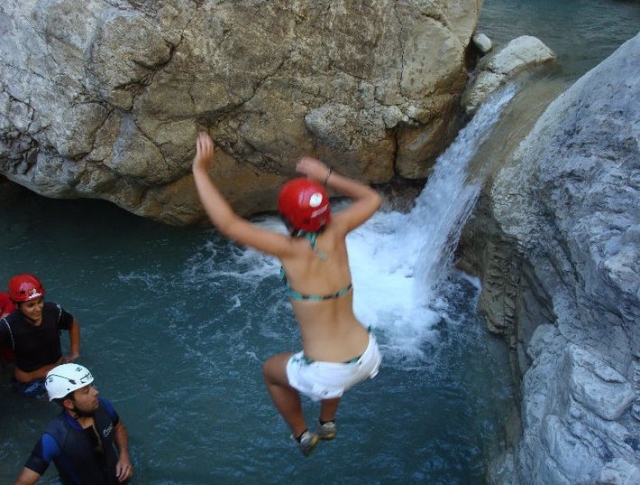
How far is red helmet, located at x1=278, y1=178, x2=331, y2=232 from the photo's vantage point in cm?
274

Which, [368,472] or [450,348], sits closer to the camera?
[368,472]

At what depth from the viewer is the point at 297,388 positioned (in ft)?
10.4

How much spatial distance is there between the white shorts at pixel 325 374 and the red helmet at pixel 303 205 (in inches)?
28.2

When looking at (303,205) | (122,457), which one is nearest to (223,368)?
(122,457)

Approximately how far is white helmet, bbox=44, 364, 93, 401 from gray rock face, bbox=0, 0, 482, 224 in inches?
138

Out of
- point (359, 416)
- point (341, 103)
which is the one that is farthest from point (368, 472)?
point (341, 103)

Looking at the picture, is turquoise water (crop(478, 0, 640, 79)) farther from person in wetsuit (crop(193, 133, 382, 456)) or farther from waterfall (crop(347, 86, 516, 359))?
person in wetsuit (crop(193, 133, 382, 456))

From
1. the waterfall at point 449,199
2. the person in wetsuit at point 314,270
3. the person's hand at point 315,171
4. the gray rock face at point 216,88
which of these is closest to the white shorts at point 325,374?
the person in wetsuit at point 314,270

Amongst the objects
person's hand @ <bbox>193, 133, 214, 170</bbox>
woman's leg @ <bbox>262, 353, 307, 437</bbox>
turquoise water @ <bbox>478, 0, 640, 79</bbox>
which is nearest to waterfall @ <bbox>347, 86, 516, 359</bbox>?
turquoise water @ <bbox>478, 0, 640, 79</bbox>

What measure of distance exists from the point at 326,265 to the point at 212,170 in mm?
4436

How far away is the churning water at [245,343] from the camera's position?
4.68 m

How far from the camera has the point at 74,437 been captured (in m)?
3.41

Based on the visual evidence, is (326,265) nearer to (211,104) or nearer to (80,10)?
(211,104)

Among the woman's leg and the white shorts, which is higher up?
the white shorts
